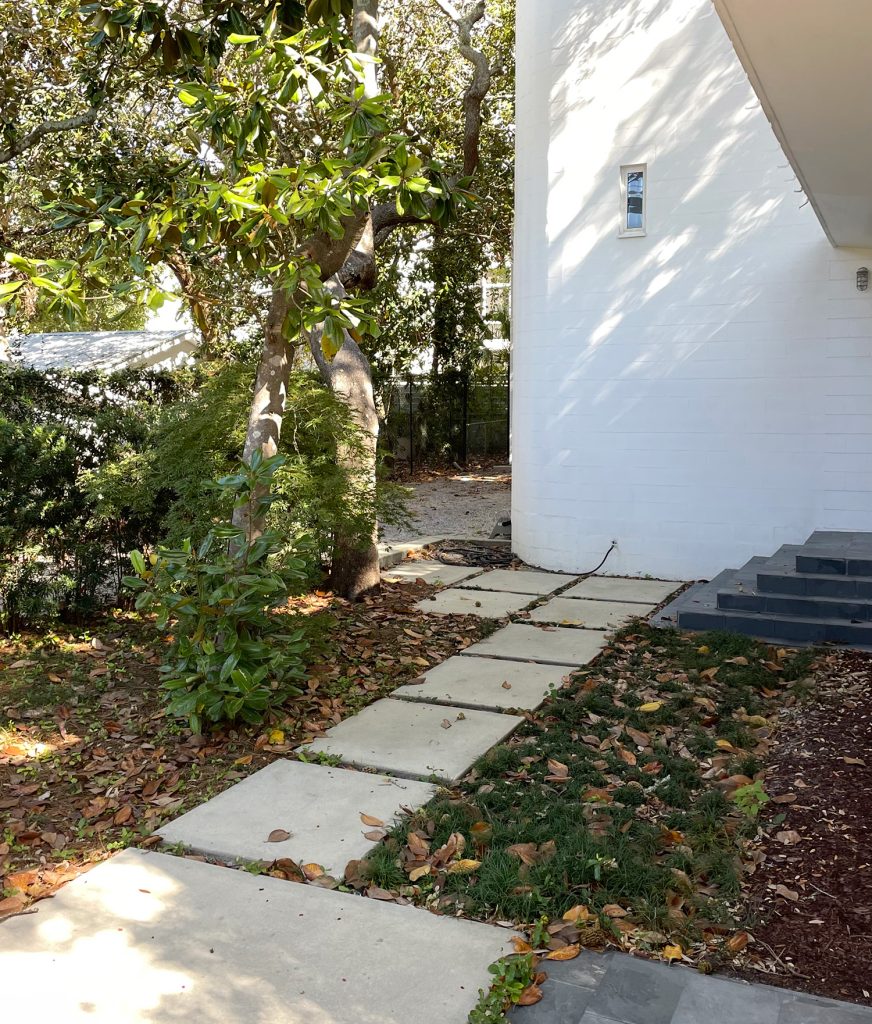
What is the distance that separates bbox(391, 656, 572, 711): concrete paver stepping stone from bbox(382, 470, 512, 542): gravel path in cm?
316

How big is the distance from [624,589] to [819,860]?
4711 millimetres

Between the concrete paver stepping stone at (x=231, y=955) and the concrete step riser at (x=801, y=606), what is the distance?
4.14 meters

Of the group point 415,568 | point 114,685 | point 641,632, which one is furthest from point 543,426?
point 114,685

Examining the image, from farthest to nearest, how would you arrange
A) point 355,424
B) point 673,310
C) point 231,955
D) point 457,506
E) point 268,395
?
point 457,506
point 673,310
point 355,424
point 268,395
point 231,955

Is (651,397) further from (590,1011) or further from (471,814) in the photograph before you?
(590,1011)

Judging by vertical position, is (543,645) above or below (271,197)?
below

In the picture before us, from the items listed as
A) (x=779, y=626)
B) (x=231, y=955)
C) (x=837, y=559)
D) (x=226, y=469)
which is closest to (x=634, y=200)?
(x=837, y=559)

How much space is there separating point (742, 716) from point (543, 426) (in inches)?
167

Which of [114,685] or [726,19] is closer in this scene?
[726,19]

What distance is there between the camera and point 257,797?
4.01 meters

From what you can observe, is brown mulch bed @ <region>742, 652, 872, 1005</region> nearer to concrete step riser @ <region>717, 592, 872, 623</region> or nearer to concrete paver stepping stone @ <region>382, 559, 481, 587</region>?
concrete step riser @ <region>717, 592, 872, 623</region>

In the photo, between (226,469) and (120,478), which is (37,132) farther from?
(226,469)

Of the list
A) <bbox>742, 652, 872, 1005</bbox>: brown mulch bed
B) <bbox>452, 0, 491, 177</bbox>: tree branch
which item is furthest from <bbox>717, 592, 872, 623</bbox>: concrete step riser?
<bbox>452, 0, 491, 177</bbox>: tree branch

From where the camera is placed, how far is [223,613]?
4625 mm
